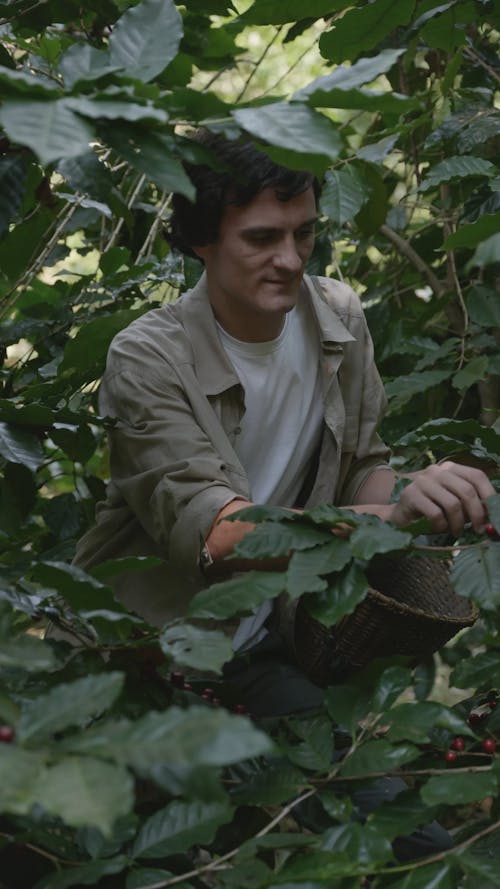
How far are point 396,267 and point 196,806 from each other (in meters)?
2.28

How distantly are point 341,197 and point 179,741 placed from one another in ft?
3.99

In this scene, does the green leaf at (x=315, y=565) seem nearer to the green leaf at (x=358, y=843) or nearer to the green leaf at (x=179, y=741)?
the green leaf at (x=358, y=843)

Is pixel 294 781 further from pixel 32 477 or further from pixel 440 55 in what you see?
pixel 440 55

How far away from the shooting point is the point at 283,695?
2035mm

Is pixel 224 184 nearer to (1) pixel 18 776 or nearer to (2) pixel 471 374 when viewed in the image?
(2) pixel 471 374

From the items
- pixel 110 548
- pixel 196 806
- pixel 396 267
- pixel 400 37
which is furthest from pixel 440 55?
pixel 196 806

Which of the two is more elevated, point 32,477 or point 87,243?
point 32,477

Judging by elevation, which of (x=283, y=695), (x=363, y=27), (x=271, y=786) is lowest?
(x=283, y=695)

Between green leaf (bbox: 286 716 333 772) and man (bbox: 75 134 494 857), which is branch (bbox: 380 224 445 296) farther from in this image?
green leaf (bbox: 286 716 333 772)

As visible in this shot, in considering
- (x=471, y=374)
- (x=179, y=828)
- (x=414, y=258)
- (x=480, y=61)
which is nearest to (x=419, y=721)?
(x=179, y=828)

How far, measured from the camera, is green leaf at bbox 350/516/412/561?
4.25 feet

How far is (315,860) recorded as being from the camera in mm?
1206

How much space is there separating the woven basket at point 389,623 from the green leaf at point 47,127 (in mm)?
793

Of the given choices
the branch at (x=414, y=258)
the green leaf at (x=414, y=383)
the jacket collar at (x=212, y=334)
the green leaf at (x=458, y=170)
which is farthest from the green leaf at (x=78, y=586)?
the branch at (x=414, y=258)
